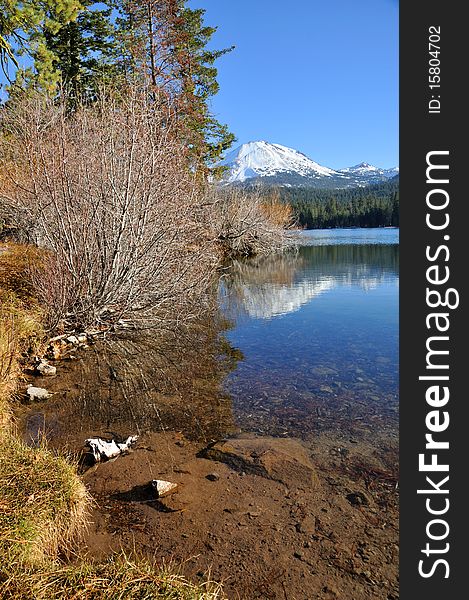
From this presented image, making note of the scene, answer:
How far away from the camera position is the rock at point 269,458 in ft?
14.1

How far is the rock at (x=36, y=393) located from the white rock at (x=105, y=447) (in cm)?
160

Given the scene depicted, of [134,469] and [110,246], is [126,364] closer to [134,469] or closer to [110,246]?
[110,246]

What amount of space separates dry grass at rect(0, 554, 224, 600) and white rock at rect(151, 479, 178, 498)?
1.33 meters

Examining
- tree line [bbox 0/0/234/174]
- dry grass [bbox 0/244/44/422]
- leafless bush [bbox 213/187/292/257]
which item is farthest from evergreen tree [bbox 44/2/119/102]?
dry grass [bbox 0/244/44/422]

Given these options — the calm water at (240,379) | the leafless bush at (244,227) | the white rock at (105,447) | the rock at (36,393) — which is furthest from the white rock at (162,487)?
the leafless bush at (244,227)

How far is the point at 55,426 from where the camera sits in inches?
209

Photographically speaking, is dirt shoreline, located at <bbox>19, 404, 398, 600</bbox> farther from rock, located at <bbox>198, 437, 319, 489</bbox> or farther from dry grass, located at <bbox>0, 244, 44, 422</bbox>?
dry grass, located at <bbox>0, 244, 44, 422</bbox>

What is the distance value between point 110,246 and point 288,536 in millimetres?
6867

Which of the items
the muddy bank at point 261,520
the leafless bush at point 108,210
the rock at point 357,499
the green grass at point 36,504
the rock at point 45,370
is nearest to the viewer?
the green grass at point 36,504

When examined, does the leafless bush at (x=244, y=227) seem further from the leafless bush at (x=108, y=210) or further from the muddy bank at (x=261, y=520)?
the muddy bank at (x=261, y=520)

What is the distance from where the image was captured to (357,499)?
155 inches

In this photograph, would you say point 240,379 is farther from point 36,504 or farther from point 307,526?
point 36,504

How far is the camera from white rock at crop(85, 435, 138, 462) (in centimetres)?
457

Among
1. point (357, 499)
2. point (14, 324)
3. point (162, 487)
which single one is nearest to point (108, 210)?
point (14, 324)
